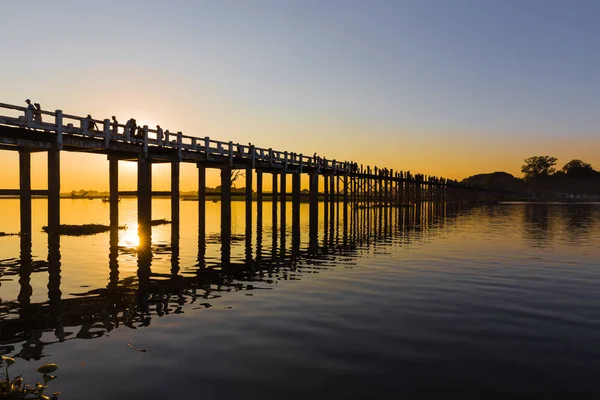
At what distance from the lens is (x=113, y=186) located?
29078mm

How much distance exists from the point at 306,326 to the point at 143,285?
6265 mm

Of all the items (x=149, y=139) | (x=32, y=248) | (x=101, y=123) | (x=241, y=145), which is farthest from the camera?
(x=241, y=145)

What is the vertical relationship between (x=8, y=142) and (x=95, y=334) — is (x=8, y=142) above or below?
above

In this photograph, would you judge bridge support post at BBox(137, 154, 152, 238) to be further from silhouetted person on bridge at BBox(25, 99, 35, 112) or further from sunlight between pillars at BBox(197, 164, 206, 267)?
silhouetted person on bridge at BBox(25, 99, 35, 112)

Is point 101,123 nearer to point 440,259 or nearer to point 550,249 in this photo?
point 440,259

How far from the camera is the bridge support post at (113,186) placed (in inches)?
1144

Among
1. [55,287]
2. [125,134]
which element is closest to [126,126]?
[125,134]

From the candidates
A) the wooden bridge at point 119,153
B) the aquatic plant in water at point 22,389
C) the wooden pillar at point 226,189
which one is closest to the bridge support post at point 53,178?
the wooden bridge at point 119,153

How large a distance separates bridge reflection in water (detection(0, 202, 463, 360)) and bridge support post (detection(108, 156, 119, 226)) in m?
1.90

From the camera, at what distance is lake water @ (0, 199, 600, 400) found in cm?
669

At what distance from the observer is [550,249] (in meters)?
23.1

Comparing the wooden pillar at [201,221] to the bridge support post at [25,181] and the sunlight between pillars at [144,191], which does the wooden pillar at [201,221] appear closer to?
the sunlight between pillars at [144,191]

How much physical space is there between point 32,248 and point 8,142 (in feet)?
16.5

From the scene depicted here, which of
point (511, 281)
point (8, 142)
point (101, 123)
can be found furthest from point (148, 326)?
point (101, 123)
